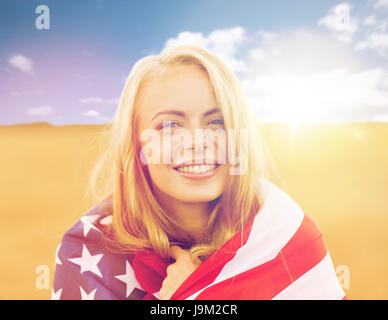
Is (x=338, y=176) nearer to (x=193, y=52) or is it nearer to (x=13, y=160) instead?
(x=193, y=52)

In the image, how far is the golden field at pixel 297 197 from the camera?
242 centimetres

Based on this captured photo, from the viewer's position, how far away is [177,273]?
4.24 feet

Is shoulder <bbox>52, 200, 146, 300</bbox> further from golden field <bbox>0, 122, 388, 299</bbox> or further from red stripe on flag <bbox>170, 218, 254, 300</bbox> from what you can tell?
golden field <bbox>0, 122, 388, 299</bbox>

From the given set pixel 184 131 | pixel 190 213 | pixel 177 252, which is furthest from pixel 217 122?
pixel 177 252

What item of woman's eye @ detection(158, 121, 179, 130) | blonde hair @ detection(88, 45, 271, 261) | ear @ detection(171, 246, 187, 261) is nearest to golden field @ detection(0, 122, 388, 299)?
blonde hair @ detection(88, 45, 271, 261)

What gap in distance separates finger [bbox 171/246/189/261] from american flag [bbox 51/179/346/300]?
4cm

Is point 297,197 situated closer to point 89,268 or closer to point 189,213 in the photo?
point 189,213

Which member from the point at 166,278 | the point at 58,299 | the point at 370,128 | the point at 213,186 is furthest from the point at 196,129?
the point at 370,128

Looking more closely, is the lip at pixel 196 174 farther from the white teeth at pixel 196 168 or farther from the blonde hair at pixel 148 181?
the blonde hair at pixel 148 181

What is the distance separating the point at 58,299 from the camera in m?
1.37

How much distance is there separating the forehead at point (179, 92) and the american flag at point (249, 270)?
0.49m

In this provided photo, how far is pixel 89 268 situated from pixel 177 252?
38 centimetres

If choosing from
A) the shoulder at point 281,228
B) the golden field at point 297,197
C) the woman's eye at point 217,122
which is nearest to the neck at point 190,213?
the shoulder at point 281,228

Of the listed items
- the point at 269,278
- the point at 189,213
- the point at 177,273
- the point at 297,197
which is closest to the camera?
the point at 269,278
